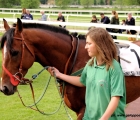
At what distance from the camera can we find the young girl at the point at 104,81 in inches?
126

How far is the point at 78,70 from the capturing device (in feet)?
14.4

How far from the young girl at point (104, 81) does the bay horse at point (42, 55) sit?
1.04m

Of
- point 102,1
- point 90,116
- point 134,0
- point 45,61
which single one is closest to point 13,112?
point 45,61

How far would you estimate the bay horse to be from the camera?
4094 mm

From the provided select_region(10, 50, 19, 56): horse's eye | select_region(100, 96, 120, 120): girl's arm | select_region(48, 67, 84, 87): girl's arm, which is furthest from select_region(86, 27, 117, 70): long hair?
select_region(10, 50, 19, 56): horse's eye

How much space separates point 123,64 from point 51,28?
41.1 inches

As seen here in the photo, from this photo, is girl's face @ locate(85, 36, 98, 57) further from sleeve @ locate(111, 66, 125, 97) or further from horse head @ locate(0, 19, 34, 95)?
horse head @ locate(0, 19, 34, 95)

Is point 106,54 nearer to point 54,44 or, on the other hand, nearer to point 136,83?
point 54,44

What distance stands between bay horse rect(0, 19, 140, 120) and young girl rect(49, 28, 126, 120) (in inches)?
41.1

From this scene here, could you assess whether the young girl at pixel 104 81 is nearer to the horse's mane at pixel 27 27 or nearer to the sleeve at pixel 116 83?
the sleeve at pixel 116 83

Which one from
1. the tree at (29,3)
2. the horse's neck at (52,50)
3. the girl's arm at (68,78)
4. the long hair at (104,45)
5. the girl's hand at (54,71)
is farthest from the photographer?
the tree at (29,3)

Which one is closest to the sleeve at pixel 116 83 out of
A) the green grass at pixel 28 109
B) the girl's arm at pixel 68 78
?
the girl's arm at pixel 68 78

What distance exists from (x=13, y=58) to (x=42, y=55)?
16.5 inches

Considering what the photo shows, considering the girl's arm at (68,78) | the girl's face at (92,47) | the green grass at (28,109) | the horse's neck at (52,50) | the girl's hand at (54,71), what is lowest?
the green grass at (28,109)
